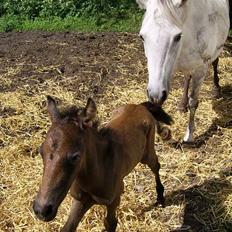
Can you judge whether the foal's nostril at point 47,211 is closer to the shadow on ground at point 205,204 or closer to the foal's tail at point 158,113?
the shadow on ground at point 205,204

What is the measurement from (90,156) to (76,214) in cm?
42

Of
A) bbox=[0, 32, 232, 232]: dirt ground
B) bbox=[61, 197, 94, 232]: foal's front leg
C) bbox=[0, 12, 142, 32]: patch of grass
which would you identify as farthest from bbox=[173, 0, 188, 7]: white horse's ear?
bbox=[0, 12, 142, 32]: patch of grass

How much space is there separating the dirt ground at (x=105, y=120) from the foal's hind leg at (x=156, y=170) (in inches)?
3.2

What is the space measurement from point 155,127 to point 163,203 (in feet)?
2.10

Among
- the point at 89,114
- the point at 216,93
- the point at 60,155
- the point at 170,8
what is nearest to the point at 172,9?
the point at 170,8

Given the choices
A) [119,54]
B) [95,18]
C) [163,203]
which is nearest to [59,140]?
[163,203]

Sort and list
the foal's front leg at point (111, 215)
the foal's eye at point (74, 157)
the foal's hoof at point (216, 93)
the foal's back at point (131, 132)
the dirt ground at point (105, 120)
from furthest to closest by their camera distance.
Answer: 1. the foal's hoof at point (216, 93)
2. the dirt ground at point (105, 120)
3. the foal's back at point (131, 132)
4. the foal's front leg at point (111, 215)
5. the foal's eye at point (74, 157)

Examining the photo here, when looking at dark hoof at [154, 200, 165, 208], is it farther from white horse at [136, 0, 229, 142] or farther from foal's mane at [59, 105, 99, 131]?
foal's mane at [59, 105, 99, 131]

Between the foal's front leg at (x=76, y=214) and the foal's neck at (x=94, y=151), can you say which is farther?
the foal's front leg at (x=76, y=214)

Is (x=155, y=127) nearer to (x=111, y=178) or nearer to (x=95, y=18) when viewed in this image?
(x=111, y=178)

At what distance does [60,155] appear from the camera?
2.45 m

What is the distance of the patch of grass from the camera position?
8.06 metres

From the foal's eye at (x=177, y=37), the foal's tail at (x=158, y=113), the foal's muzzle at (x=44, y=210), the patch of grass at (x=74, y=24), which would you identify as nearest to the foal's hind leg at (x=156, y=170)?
the foal's tail at (x=158, y=113)

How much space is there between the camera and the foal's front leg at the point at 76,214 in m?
2.95
